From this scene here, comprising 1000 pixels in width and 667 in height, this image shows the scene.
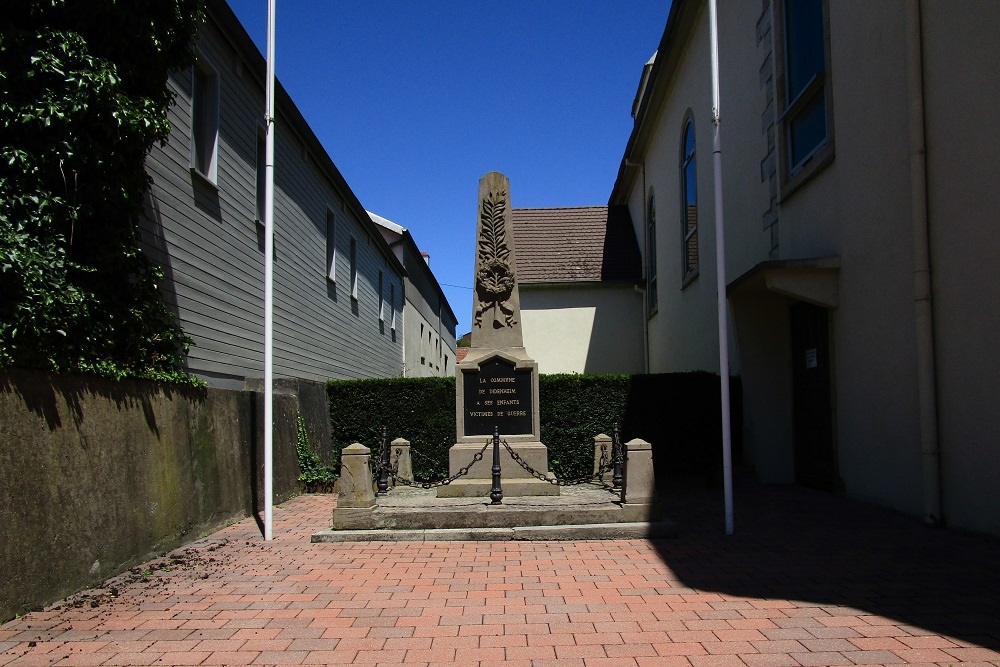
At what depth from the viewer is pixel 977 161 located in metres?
7.02

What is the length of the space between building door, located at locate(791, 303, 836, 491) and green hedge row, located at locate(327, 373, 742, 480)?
1234 millimetres

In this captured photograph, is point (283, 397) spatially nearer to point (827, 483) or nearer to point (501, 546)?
point (501, 546)

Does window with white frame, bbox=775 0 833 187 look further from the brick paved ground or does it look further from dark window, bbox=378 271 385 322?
dark window, bbox=378 271 385 322

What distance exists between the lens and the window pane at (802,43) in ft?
34.7

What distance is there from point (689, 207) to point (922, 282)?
1007cm

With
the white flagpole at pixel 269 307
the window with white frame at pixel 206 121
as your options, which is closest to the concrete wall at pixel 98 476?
the white flagpole at pixel 269 307

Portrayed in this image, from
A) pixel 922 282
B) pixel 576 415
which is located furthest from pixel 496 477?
pixel 922 282

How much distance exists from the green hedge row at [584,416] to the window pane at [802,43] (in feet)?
15.8

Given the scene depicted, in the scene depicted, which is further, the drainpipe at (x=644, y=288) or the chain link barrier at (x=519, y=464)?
the drainpipe at (x=644, y=288)

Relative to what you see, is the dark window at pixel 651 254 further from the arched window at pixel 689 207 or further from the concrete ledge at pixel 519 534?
the concrete ledge at pixel 519 534

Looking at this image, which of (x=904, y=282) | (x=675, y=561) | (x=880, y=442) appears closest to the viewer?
(x=675, y=561)

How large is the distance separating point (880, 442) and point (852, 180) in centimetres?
315

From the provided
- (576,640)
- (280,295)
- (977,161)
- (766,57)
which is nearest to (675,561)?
(576,640)

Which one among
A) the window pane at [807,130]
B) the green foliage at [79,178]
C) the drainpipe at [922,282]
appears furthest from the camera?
the window pane at [807,130]
